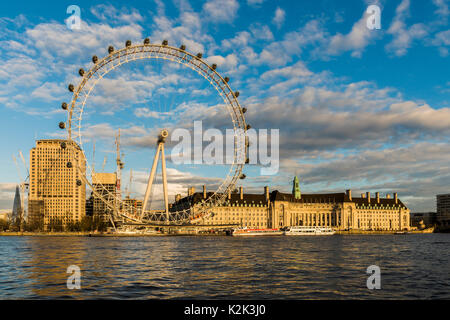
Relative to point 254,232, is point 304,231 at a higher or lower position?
lower

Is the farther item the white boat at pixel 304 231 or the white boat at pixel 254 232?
the white boat at pixel 304 231

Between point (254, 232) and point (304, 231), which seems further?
point (304, 231)

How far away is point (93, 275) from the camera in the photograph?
31.9 m

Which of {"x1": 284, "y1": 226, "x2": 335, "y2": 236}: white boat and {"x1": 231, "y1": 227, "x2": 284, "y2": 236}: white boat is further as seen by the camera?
{"x1": 284, "y1": 226, "x2": 335, "y2": 236}: white boat
